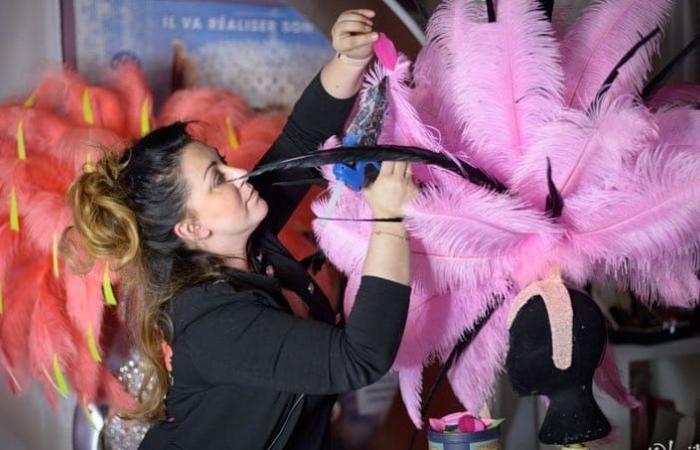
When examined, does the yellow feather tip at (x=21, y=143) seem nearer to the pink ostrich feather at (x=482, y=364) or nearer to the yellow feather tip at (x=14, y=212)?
the yellow feather tip at (x=14, y=212)

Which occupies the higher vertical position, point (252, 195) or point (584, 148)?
point (584, 148)

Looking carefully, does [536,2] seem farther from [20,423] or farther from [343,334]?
[20,423]

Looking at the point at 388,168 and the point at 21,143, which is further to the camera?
the point at 21,143

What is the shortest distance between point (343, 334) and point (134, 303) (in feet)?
1.05

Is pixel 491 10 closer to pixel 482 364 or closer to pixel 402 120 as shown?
pixel 402 120

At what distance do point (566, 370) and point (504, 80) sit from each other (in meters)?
0.27

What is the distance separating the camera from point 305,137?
1.12 meters

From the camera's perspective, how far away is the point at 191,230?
0.97 meters

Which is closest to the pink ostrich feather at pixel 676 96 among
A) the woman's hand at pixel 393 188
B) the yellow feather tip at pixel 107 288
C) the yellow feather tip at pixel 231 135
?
the woman's hand at pixel 393 188

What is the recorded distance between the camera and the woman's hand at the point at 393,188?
31.9 inches

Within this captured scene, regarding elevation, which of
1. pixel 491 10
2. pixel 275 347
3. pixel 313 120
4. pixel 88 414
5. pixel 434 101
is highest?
pixel 491 10

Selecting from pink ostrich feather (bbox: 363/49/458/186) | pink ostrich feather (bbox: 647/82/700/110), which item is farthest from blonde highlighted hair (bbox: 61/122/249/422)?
pink ostrich feather (bbox: 647/82/700/110)

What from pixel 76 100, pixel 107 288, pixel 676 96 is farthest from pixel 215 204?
pixel 676 96

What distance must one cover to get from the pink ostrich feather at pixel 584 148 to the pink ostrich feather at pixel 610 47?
0.19 feet
